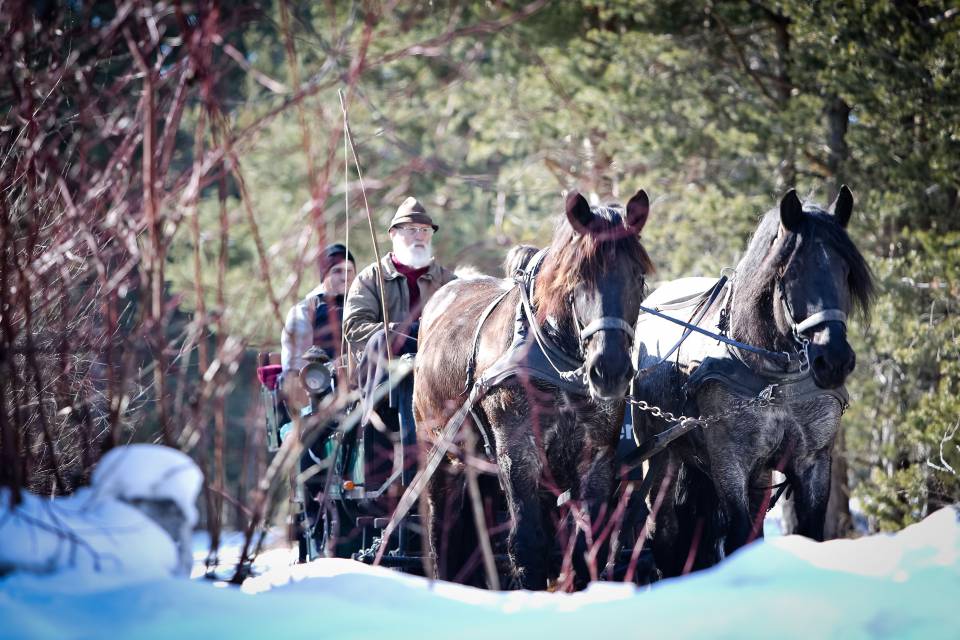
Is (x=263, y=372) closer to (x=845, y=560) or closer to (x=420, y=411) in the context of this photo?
(x=420, y=411)

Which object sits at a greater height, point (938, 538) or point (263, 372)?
point (263, 372)

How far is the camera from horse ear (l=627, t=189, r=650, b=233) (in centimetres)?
486

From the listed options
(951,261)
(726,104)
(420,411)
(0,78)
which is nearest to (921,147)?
(951,261)

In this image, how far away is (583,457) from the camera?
5090 millimetres

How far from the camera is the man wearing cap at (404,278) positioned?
259 inches

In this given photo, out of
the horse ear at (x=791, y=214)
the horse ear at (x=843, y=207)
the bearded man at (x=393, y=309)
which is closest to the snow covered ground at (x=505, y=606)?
the horse ear at (x=791, y=214)

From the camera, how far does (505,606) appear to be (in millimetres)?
3271

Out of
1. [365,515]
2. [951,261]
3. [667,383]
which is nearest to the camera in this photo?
[667,383]

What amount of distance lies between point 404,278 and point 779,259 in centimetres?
278

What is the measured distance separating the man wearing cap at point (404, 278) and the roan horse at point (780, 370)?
76.7 inches

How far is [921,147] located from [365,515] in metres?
5.91

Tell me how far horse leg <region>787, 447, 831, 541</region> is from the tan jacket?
2250 mm

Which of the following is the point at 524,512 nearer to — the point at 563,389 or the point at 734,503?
the point at 563,389

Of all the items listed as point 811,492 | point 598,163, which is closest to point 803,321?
point 811,492
